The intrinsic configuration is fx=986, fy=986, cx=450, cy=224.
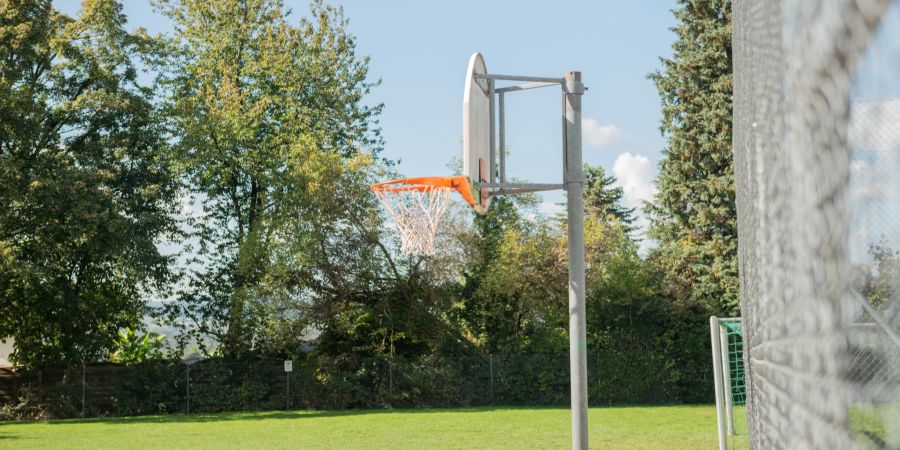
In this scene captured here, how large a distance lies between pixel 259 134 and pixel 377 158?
401cm

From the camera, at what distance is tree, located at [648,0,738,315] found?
1072 inches

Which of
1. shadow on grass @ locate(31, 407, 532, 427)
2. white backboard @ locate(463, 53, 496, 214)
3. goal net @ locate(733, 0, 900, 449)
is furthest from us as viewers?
shadow on grass @ locate(31, 407, 532, 427)

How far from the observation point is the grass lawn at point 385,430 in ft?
57.1

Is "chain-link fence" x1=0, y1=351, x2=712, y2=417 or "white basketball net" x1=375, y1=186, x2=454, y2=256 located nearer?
"white basketball net" x1=375, y1=186, x2=454, y2=256

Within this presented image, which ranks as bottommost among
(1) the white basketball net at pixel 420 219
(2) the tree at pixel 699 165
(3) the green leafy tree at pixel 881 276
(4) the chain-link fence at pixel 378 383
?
(4) the chain-link fence at pixel 378 383

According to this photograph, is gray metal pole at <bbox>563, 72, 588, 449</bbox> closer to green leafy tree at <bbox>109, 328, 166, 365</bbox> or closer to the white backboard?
the white backboard

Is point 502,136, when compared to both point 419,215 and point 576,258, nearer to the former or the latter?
point 576,258

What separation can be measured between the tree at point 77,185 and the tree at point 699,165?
14.6 meters

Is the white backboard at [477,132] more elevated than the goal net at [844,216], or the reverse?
the white backboard at [477,132]

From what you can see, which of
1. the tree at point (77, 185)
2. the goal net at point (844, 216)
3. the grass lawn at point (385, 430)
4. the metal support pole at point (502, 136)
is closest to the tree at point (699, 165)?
the grass lawn at point (385, 430)

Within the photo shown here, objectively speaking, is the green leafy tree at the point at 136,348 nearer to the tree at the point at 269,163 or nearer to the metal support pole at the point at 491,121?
the tree at the point at 269,163

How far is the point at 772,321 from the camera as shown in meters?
1.11

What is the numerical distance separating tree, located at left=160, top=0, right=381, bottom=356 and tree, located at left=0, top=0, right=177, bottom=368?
4.86 ft

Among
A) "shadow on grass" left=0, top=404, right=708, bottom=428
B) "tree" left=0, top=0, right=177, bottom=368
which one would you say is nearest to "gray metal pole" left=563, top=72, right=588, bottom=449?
"shadow on grass" left=0, top=404, right=708, bottom=428
